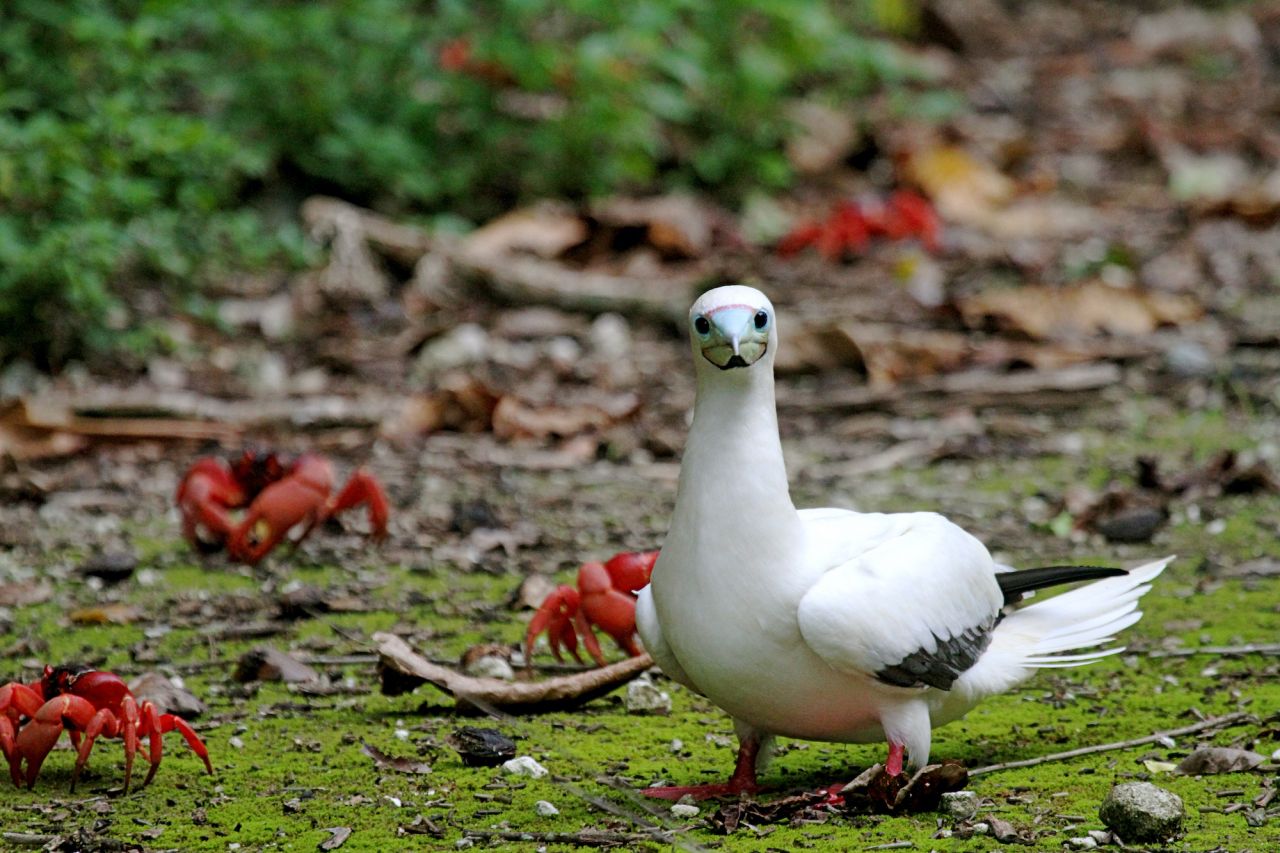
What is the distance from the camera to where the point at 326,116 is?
987 centimetres

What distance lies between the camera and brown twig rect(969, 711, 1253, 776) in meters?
3.35

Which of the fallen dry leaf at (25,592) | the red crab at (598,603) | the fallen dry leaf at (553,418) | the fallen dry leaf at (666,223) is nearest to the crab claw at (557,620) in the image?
the red crab at (598,603)

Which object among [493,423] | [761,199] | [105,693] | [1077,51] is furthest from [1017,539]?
[1077,51]

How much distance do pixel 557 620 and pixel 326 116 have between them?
258 inches

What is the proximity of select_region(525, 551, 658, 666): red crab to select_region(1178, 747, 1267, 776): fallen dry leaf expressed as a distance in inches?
51.5

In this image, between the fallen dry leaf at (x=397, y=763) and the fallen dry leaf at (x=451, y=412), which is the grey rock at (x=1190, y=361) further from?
the fallen dry leaf at (x=397, y=763)

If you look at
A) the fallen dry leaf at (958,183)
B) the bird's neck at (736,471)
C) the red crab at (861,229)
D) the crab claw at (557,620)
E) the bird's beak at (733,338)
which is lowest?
the crab claw at (557,620)

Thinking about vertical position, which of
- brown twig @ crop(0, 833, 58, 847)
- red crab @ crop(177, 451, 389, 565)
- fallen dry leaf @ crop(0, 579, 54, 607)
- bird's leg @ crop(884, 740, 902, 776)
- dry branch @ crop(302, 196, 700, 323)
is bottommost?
brown twig @ crop(0, 833, 58, 847)

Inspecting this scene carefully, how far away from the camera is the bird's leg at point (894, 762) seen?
304 centimetres

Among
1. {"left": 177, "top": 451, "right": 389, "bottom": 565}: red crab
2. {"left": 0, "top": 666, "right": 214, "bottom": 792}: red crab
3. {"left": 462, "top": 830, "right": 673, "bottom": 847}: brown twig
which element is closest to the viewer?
{"left": 462, "top": 830, "right": 673, "bottom": 847}: brown twig

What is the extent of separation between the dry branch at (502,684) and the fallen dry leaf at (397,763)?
0.28 m

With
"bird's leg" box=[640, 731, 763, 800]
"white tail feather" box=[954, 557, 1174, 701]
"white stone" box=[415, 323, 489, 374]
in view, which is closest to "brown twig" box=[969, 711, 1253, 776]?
"white tail feather" box=[954, 557, 1174, 701]

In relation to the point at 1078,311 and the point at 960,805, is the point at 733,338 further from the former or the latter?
the point at 1078,311

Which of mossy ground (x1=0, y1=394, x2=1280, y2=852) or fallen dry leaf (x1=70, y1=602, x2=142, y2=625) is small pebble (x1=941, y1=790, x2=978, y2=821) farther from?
fallen dry leaf (x1=70, y1=602, x2=142, y2=625)
